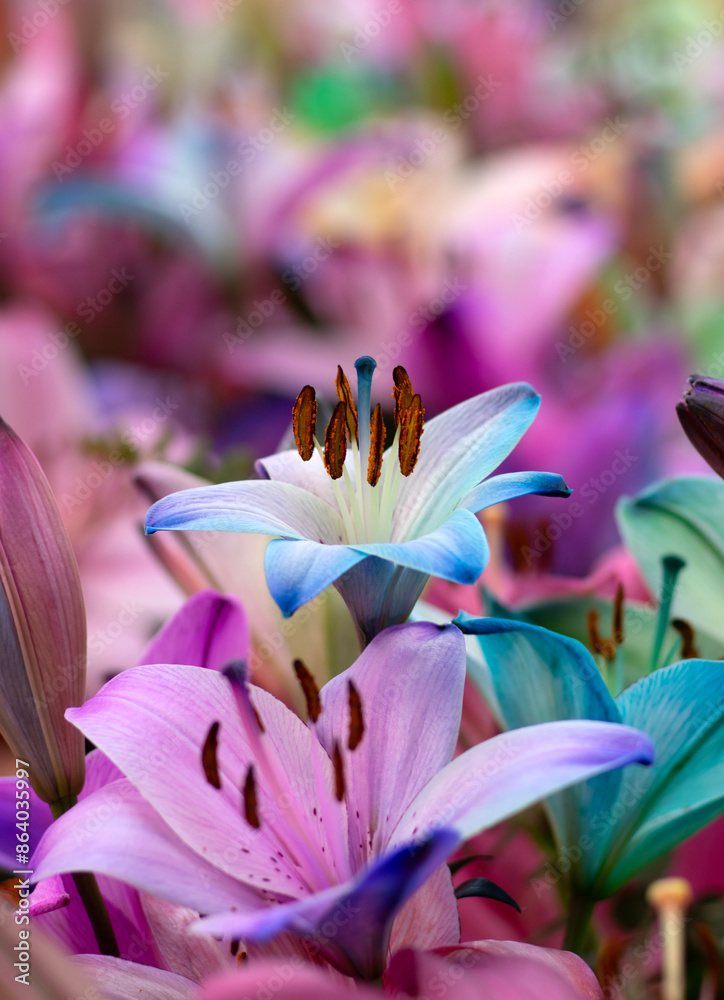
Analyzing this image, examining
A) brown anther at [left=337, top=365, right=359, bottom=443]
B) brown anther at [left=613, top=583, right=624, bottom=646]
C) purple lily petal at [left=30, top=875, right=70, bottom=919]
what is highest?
brown anther at [left=337, top=365, right=359, bottom=443]

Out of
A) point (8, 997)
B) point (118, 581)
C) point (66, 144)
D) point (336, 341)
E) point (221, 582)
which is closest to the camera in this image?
point (8, 997)

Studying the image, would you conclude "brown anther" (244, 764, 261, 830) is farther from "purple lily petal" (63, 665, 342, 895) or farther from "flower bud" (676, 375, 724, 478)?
"flower bud" (676, 375, 724, 478)

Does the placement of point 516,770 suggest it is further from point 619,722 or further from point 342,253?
point 342,253

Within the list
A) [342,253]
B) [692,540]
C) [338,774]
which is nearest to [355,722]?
[338,774]

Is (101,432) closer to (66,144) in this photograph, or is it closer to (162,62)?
(66,144)

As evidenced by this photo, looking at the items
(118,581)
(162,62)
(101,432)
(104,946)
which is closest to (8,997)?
(104,946)

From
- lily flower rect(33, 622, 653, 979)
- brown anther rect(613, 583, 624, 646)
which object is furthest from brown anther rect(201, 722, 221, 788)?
brown anther rect(613, 583, 624, 646)

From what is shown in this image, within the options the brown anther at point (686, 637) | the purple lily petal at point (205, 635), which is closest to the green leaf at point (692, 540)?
the brown anther at point (686, 637)
